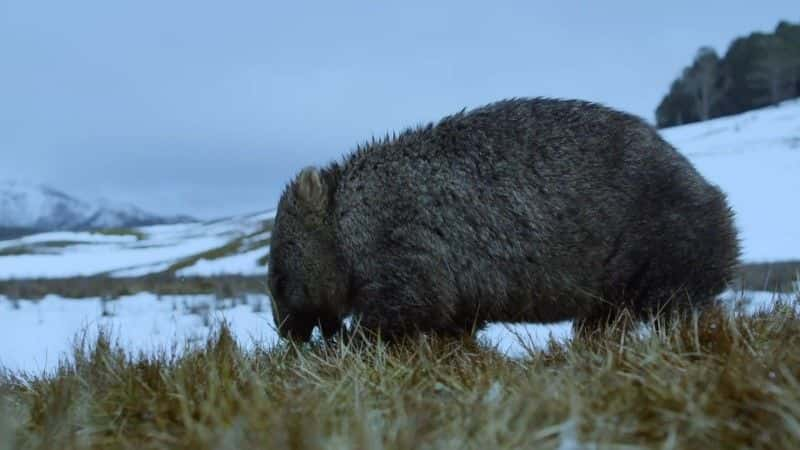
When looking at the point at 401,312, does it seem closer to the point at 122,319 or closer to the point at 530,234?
the point at 530,234

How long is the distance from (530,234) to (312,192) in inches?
47.2

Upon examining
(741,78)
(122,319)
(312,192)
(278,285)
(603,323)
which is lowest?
(122,319)

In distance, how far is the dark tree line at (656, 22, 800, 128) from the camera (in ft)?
155

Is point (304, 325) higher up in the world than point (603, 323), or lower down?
higher up

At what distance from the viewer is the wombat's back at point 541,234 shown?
365cm

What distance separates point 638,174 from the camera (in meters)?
3.71

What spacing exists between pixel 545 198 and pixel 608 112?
69cm

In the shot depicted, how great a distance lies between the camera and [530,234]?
3.66 metres

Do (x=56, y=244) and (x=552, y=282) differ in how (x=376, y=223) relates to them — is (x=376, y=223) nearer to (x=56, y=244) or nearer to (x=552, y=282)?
(x=552, y=282)

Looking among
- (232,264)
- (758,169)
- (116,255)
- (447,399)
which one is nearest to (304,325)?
(447,399)

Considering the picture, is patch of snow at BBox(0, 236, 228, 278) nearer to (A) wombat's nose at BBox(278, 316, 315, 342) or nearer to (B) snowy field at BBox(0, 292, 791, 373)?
(B) snowy field at BBox(0, 292, 791, 373)

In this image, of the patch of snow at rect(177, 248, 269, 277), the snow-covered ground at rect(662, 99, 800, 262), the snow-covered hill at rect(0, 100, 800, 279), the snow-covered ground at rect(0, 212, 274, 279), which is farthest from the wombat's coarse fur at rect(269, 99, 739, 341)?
the patch of snow at rect(177, 248, 269, 277)

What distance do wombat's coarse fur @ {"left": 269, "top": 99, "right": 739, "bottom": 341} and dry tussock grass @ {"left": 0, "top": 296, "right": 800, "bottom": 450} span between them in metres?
0.49

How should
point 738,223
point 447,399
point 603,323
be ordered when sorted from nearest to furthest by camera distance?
point 447,399, point 603,323, point 738,223
